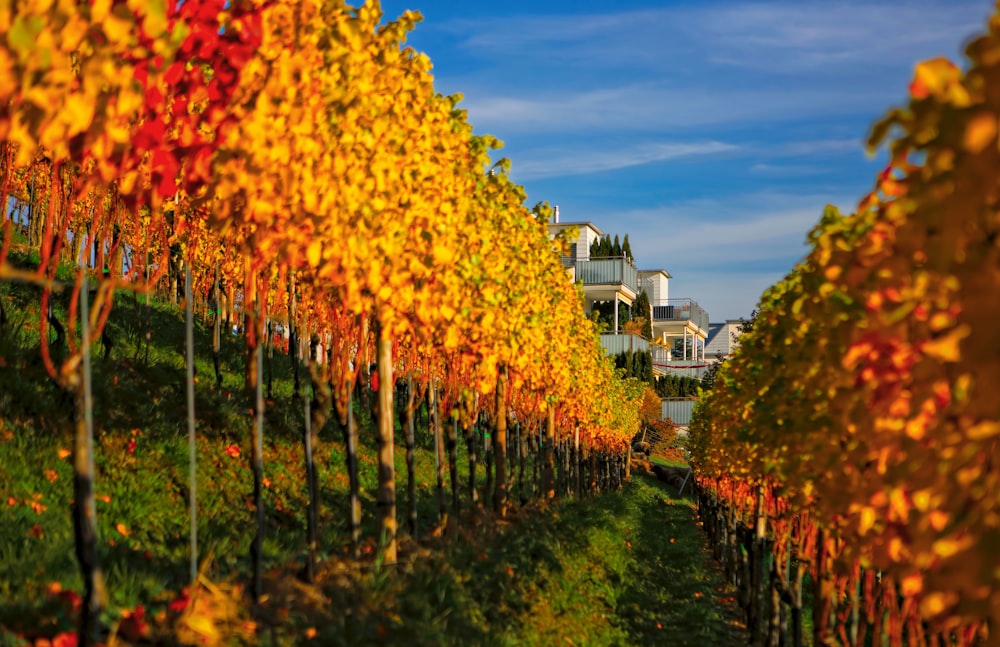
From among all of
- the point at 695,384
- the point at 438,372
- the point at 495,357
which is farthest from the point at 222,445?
the point at 695,384

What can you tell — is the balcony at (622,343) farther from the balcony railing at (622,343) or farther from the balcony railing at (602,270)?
the balcony railing at (602,270)

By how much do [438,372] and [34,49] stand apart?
Answer: 11.5m

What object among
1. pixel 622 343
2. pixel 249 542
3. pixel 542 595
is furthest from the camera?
pixel 622 343

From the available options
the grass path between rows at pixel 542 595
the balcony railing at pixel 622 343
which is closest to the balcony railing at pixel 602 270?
the balcony railing at pixel 622 343

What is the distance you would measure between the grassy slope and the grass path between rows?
0.11 ft

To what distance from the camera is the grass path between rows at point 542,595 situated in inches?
354

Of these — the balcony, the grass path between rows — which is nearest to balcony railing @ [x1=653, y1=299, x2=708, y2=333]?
the balcony

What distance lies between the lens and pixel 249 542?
41.2ft

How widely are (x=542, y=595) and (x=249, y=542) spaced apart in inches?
154

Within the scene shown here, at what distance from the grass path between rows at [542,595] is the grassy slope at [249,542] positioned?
1.4 inches

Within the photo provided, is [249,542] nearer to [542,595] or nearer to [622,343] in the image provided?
[542,595]

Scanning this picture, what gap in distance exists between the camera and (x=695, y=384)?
281ft

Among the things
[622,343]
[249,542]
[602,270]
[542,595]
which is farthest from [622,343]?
[249,542]

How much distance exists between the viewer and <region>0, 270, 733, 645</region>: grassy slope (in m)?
8.88
